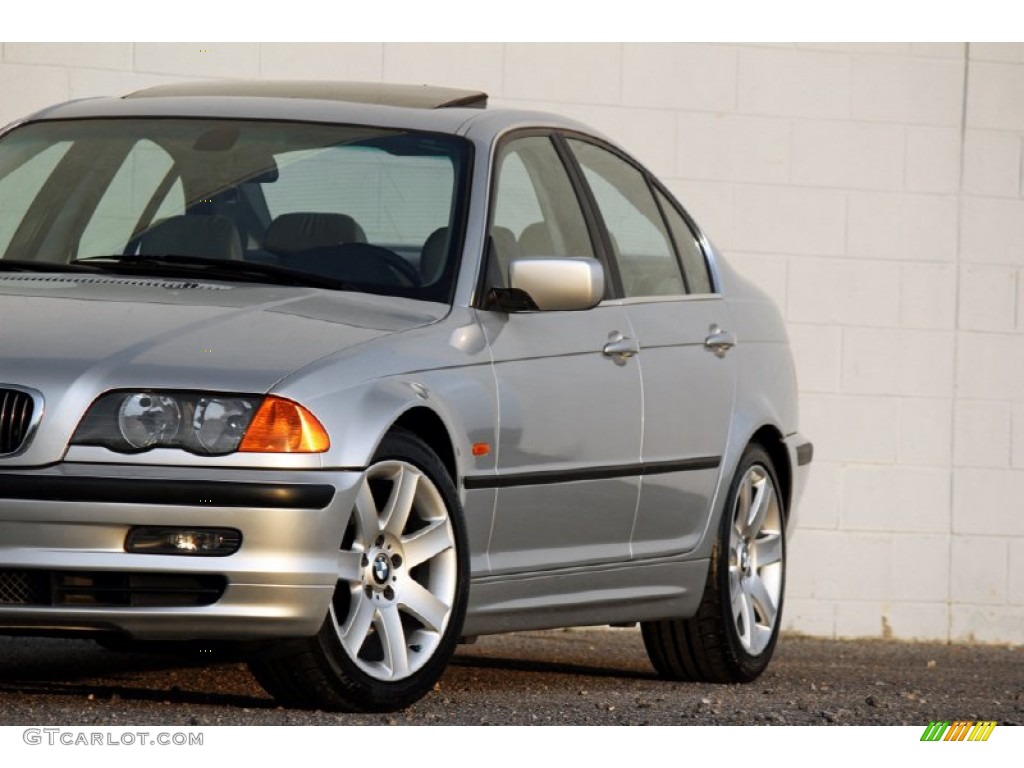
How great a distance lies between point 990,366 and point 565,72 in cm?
235

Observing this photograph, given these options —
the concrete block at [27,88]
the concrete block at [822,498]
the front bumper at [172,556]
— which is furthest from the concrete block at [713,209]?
the front bumper at [172,556]

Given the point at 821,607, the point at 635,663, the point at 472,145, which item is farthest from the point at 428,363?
the point at 821,607

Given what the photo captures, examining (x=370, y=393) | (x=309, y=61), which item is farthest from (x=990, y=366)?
(x=370, y=393)

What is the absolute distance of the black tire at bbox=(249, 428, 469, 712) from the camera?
17.1ft

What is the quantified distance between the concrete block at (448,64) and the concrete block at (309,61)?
0.45 ft

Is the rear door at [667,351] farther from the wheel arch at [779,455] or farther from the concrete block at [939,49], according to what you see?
the concrete block at [939,49]

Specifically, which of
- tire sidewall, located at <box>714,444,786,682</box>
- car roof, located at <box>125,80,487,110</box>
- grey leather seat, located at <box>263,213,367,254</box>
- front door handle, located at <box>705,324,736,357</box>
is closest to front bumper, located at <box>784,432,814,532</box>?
tire sidewall, located at <box>714,444,786,682</box>

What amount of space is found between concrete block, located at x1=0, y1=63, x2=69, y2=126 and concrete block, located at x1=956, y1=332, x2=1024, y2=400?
412 centimetres

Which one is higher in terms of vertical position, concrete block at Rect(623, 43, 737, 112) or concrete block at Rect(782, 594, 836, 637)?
concrete block at Rect(623, 43, 737, 112)

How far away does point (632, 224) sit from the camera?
7.26m

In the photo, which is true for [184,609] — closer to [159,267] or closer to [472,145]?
[159,267]

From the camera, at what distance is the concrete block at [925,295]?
10453 millimetres

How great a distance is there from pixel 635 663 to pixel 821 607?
2150 mm

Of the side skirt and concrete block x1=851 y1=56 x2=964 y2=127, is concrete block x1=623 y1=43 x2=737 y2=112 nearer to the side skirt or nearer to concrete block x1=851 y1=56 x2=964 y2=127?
concrete block x1=851 y1=56 x2=964 y2=127
